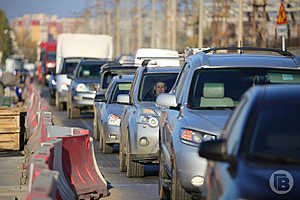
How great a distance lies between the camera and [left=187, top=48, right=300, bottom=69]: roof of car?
9.75m

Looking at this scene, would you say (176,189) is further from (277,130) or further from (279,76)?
(277,130)

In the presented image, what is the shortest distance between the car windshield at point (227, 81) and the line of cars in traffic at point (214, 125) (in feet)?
0.04

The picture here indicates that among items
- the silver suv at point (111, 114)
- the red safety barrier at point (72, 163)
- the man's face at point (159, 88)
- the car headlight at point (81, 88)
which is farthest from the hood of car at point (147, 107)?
the car headlight at point (81, 88)

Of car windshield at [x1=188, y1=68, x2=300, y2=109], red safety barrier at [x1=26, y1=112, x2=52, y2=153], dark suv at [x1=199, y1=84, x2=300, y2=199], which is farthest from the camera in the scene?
red safety barrier at [x1=26, y1=112, x2=52, y2=153]

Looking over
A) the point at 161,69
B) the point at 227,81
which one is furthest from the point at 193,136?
the point at 161,69

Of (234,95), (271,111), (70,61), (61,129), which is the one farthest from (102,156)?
(70,61)

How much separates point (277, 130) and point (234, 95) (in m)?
3.70

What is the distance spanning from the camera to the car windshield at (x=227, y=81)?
952 cm

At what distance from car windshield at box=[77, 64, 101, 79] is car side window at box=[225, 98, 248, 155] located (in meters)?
23.9

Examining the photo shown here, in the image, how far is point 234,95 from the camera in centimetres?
955

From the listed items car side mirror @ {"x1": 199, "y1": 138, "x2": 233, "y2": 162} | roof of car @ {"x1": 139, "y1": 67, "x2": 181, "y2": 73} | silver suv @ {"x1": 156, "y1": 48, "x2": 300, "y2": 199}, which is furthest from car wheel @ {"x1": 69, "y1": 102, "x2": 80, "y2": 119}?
car side mirror @ {"x1": 199, "y1": 138, "x2": 233, "y2": 162}

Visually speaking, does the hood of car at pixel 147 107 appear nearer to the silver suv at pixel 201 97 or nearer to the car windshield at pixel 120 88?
the silver suv at pixel 201 97

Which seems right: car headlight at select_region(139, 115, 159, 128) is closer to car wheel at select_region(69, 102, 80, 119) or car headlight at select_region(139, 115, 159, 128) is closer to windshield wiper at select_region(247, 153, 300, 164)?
windshield wiper at select_region(247, 153, 300, 164)

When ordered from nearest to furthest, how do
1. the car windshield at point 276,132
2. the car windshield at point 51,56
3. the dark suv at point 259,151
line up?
the dark suv at point 259,151 → the car windshield at point 276,132 → the car windshield at point 51,56
